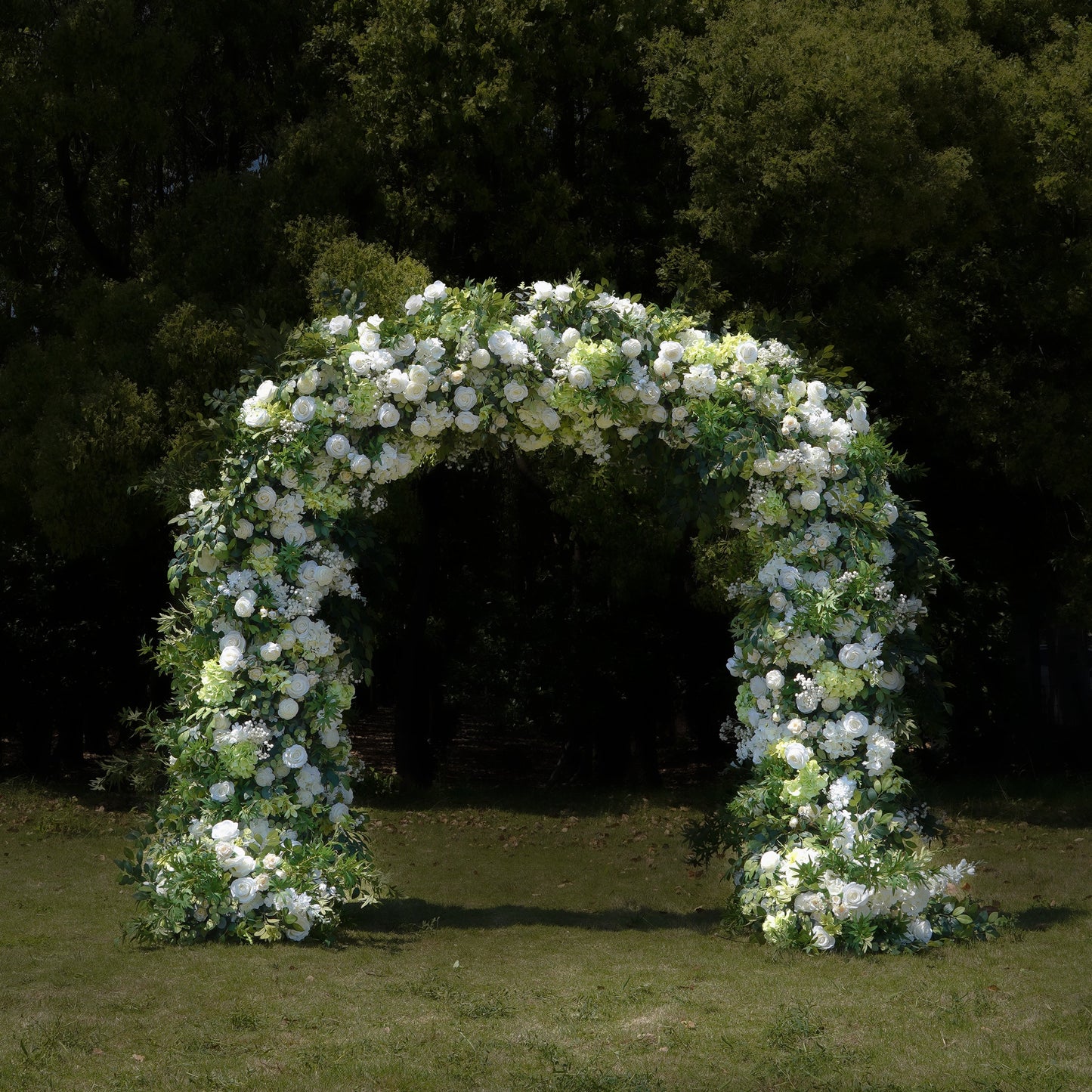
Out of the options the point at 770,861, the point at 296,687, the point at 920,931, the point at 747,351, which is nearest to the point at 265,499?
the point at 296,687

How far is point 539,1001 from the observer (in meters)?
6.38

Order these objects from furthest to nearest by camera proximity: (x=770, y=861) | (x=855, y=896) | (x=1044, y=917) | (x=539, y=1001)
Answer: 1. (x=1044, y=917)
2. (x=770, y=861)
3. (x=855, y=896)
4. (x=539, y=1001)

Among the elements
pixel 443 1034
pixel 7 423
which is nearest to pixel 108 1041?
pixel 443 1034

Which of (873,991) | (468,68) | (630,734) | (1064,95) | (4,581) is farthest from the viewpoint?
(630,734)

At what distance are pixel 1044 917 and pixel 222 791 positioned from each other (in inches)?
197

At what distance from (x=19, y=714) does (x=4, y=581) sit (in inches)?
67.2

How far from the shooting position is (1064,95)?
13.1m

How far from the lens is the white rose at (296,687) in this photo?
25.5 feet

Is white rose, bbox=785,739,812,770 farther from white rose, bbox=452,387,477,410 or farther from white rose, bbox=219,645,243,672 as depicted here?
white rose, bbox=219,645,243,672

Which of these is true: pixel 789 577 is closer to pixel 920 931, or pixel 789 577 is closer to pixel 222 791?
pixel 920 931

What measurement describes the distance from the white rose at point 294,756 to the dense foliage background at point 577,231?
4810 millimetres

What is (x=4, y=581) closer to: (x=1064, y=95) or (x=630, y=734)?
(x=630, y=734)

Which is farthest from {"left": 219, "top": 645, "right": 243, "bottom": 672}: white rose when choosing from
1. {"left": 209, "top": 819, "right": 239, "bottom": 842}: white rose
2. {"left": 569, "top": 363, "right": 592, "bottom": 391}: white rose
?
{"left": 569, "top": 363, "right": 592, "bottom": 391}: white rose

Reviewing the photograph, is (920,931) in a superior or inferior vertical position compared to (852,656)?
inferior
